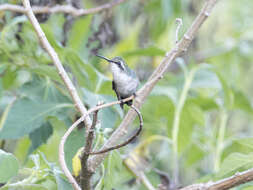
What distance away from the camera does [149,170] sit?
1.25m

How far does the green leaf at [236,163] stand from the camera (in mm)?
854

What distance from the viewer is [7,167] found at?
0.79m

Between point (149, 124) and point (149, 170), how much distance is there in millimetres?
261

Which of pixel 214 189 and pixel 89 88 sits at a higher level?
pixel 89 88

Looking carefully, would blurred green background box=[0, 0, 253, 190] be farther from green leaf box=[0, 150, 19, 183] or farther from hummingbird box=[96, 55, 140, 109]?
hummingbird box=[96, 55, 140, 109]

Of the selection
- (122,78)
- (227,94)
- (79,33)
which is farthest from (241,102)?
(122,78)

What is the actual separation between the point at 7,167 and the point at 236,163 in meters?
0.46

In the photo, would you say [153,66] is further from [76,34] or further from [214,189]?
[214,189]

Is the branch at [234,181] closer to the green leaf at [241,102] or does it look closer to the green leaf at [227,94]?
the green leaf at [227,94]

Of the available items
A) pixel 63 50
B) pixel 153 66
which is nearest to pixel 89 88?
pixel 63 50

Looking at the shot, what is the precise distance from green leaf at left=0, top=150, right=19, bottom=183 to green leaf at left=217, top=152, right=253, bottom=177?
1.40 feet

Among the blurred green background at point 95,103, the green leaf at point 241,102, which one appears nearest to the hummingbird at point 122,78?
the blurred green background at point 95,103

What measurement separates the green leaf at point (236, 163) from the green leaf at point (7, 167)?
1.40ft

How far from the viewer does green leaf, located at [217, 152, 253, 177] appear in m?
0.85
